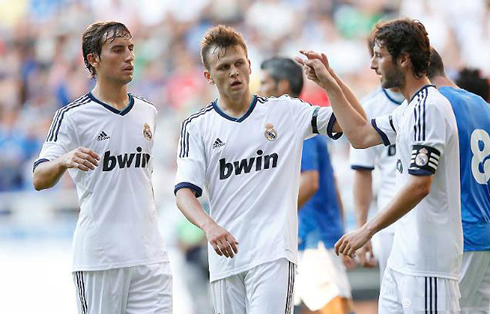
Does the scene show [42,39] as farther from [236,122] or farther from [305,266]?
[236,122]

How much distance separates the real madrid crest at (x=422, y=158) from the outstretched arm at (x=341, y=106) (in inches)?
21.2

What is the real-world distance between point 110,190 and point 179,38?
10467 millimetres

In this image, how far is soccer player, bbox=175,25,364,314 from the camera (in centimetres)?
508

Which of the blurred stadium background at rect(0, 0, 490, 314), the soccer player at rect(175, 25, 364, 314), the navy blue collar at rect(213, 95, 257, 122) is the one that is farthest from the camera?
the blurred stadium background at rect(0, 0, 490, 314)

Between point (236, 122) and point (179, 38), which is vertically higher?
point (179, 38)

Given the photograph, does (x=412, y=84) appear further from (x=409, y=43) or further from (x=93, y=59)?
(x=93, y=59)

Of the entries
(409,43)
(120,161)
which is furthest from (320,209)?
(409,43)

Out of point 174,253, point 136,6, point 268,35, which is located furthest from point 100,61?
point 136,6

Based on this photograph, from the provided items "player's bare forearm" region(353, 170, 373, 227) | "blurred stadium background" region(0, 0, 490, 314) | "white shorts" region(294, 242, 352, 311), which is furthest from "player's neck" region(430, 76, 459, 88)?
"blurred stadium background" region(0, 0, 490, 314)

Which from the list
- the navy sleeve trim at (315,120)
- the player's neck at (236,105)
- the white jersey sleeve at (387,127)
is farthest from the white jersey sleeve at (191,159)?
the white jersey sleeve at (387,127)

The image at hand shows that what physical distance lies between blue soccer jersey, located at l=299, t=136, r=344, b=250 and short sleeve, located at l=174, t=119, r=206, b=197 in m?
1.76

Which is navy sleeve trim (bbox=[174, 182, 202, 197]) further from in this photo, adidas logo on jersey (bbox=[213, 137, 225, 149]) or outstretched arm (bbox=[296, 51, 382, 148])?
outstretched arm (bbox=[296, 51, 382, 148])

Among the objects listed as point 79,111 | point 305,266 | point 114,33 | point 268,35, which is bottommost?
point 305,266

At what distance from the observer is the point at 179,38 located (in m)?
15.7
